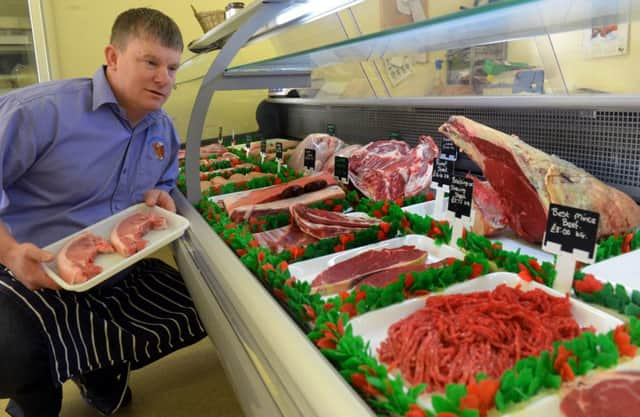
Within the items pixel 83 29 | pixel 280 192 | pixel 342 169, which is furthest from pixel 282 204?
pixel 83 29

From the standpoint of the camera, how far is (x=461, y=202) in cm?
138

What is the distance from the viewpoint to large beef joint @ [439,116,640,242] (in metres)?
1.45

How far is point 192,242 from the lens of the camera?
1.79 metres

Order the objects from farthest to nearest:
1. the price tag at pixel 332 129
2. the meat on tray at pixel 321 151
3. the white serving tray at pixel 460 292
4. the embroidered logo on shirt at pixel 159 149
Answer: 1. the price tag at pixel 332 129
2. the meat on tray at pixel 321 151
3. the embroidered logo on shirt at pixel 159 149
4. the white serving tray at pixel 460 292

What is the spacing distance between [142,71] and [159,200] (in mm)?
553

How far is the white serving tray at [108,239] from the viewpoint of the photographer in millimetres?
1448

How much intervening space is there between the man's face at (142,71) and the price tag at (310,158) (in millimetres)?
800

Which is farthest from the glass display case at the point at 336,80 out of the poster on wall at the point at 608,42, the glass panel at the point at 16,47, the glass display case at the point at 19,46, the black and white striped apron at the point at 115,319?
the glass panel at the point at 16,47

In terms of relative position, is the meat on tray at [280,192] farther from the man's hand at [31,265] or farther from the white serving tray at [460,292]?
the white serving tray at [460,292]

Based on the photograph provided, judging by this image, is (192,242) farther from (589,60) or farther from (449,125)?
(589,60)

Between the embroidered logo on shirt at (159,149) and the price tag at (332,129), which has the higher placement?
the embroidered logo on shirt at (159,149)

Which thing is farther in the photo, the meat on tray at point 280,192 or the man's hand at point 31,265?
the meat on tray at point 280,192

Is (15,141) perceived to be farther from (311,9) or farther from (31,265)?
(311,9)

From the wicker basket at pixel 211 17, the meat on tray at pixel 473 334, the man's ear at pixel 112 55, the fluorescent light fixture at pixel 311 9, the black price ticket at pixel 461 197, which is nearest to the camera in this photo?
the meat on tray at pixel 473 334
